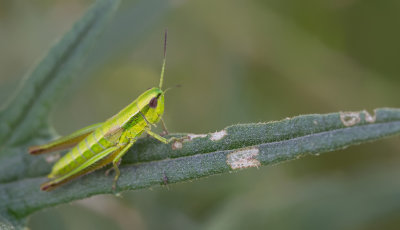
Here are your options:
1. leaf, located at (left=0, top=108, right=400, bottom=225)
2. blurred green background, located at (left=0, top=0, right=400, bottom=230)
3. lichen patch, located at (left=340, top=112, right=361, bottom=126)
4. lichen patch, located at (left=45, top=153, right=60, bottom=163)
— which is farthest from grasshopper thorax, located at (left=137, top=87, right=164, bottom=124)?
lichen patch, located at (left=340, top=112, right=361, bottom=126)

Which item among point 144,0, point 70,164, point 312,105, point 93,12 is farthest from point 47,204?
point 312,105

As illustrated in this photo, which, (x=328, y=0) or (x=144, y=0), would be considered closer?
(x=144, y=0)

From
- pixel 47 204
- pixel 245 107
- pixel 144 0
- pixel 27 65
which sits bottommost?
pixel 47 204

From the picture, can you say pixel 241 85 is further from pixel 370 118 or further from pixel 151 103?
pixel 370 118

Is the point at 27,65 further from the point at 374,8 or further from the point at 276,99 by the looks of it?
the point at 374,8

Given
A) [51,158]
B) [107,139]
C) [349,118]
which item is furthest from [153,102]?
[349,118]

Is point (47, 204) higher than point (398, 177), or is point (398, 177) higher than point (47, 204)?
point (398, 177)

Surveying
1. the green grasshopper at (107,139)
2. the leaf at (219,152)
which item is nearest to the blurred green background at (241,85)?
the green grasshopper at (107,139)

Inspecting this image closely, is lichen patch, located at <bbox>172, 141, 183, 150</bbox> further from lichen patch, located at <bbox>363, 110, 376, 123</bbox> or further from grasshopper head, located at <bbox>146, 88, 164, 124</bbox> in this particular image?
lichen patch, located at <bbox>363, 110, 376, 123</bbox>
